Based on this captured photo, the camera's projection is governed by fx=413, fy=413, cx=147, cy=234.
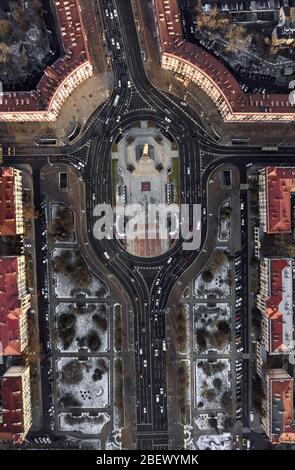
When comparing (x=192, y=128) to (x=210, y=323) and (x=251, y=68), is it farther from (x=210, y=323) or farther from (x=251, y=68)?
(x=210, y=323)

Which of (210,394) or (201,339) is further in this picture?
(210,394)

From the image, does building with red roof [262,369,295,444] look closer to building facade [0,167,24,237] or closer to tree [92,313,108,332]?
tree [92,313,108,332]

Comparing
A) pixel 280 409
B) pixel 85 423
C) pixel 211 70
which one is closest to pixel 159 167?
pixel 211 70

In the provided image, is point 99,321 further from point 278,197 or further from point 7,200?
point 278,197

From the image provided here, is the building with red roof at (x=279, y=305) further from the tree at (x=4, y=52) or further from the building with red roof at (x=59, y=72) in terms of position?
the tree at (x=4, y=52)

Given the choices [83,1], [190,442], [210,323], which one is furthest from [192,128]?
[190,442]

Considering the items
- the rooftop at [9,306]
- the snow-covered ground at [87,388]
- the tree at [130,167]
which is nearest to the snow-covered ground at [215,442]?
the snow-covered ground at [87,388]
